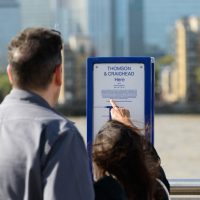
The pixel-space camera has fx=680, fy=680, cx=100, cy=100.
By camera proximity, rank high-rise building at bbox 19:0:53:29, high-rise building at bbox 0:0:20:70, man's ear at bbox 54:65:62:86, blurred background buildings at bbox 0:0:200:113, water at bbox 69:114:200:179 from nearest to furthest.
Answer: man's ear at bbox 54:65:62:86
water at bbox 69:114:200:179
blurred background buildings at bbox 0:0:200:113
high-rise building at bbox 0:0:20:70
high-rise building at bbox 19:0:53:29

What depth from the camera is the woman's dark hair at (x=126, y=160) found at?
2273 mm

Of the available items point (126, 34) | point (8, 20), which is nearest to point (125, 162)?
point (8, 20)

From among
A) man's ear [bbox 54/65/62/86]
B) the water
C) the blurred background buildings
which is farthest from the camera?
the blurred background buildings

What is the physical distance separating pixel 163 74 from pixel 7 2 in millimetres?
41061

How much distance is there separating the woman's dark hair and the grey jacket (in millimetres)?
287

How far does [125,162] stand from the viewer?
7.50 feet

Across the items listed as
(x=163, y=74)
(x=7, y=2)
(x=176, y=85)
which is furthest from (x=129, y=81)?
(x=7, y=2)

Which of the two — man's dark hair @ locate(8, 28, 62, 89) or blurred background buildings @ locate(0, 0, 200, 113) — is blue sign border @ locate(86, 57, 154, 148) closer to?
man's dark hair @ locate(8, 28, 62, 89)

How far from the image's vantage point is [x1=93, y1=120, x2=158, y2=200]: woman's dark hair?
227 cm

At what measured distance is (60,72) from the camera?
2.08 m

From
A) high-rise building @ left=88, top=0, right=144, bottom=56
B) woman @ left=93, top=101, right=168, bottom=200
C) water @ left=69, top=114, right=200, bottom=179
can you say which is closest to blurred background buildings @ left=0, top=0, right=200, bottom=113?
high-rise building @ left=88, top=0, right=144, bottom=56

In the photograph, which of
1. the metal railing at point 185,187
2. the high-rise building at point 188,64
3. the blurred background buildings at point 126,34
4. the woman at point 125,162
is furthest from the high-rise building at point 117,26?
the woman at point 125,162

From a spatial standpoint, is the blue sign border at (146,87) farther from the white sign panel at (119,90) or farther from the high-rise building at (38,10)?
the high-rise building at (38,10)

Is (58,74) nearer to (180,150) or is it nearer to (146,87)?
(146,87)
